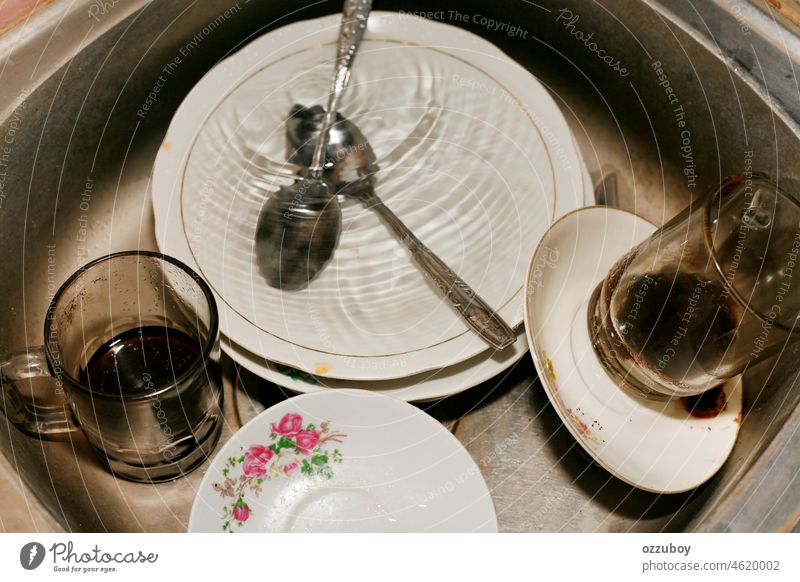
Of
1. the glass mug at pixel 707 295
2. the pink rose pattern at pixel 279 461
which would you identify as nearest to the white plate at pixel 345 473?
the pink rose pattern at pixel 279 461

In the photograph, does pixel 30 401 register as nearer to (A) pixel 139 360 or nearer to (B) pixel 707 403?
(A) pixel 139 360

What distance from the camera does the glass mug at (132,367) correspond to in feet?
1.13

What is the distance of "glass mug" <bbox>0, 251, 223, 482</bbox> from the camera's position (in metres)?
0.34

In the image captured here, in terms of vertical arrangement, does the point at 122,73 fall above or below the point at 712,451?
above

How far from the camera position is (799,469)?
0.33 meters

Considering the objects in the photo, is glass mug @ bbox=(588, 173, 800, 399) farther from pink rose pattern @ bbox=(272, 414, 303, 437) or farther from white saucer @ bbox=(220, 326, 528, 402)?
pink rose pattern @ bbox=(272, 414, 303, 437)

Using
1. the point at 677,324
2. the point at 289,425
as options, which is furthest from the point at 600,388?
the point at 289,425

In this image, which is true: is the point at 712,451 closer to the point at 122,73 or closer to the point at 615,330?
the point at 615,330

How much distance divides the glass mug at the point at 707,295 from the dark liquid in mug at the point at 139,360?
0.22 metres

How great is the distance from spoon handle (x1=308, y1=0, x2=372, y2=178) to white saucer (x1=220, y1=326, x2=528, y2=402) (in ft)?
0.41

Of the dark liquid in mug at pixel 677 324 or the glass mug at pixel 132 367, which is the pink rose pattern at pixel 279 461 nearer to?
the glass mug at pixel 132 367
